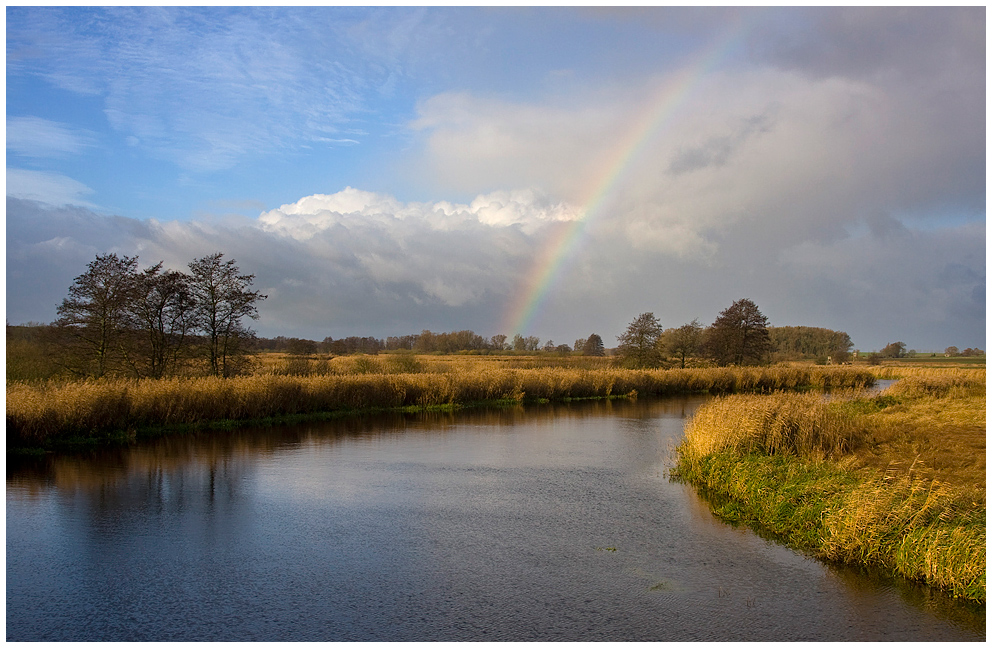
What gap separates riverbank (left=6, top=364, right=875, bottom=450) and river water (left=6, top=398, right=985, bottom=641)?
91.8 inches

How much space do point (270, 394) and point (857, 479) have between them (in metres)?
22.1

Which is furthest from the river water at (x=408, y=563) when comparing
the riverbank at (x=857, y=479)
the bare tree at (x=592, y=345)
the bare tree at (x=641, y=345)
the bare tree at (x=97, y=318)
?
the bare tree at (x=592, y=345)

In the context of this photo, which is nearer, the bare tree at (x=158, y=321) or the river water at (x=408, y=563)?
the river water at (x=408, y=563)

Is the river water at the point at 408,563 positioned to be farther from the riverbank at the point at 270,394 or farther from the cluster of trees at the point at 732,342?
the cluster of trees at the point at 732,342

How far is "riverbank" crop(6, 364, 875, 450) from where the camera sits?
1945 cm

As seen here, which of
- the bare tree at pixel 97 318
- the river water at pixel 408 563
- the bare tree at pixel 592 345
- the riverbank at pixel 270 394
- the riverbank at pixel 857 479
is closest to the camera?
the river water at pixel 408 563

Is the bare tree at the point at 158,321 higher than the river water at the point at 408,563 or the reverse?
higher

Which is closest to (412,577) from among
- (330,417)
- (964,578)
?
(964,578)

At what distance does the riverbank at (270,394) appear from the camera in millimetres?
19453

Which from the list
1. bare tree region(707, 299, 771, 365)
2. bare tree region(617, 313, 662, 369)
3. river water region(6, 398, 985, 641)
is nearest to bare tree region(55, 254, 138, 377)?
river water region(6, 398, 985, 641)

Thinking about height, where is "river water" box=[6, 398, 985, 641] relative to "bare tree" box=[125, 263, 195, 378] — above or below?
below

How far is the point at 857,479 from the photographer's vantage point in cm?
1229

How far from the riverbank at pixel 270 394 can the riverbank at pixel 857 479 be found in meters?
16.5

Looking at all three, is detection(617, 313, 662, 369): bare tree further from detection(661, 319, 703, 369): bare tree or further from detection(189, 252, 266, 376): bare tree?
detection(189, 252, 266, 376): bare tree
